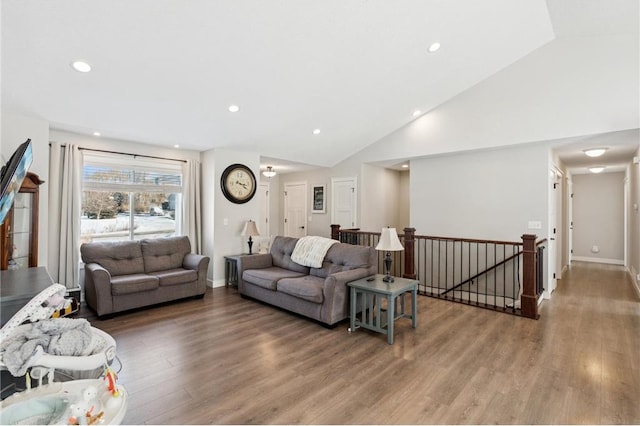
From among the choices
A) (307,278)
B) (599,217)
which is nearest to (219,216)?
(307,278)

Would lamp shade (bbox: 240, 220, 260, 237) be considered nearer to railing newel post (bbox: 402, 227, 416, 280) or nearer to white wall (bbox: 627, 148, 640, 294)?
railing newel post (bbox: 402, 227, 416, 280)

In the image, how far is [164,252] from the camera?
4926 mm

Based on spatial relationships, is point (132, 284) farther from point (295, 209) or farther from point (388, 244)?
point (295, 209)

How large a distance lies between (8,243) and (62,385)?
306 centimetres

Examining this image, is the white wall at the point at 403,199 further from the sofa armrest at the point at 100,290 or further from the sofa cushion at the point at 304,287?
the sofa armrest at the point at 100,290

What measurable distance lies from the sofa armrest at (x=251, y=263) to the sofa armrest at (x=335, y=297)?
167cm

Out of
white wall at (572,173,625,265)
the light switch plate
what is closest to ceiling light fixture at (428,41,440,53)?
the light switch plate

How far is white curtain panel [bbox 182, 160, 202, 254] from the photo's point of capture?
218 inches

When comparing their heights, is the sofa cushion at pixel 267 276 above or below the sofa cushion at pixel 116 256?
below

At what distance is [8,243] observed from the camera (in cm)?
343

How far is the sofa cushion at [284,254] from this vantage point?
4.81 metres

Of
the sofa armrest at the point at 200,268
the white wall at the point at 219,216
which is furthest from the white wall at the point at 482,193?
the sofa armrest at the point at 200,268

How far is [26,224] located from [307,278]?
3.42 meters

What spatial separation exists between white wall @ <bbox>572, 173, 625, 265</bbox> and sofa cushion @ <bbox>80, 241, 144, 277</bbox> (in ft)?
34.1
